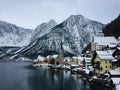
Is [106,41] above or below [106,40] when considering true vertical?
below

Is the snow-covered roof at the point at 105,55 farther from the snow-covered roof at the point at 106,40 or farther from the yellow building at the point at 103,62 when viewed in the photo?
the snow-covered roof at the point at 106,40

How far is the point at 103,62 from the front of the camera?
83875 millimetres

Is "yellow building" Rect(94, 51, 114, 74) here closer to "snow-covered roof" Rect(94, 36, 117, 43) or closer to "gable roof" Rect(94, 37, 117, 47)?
"gable roof" Rect(94, 37, 117, 47)

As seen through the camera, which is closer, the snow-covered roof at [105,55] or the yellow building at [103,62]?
the yellow building at [103,62]

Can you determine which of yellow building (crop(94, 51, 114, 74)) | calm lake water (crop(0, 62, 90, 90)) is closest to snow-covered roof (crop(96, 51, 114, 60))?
yellow building (crop(94, 51, 114, 74))

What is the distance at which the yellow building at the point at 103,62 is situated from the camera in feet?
272

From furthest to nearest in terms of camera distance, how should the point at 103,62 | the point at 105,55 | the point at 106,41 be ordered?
the point at 106,41
the point at 105,55
the point at 103,62

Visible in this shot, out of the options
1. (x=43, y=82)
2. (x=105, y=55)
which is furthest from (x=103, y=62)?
(x=43, y=82)

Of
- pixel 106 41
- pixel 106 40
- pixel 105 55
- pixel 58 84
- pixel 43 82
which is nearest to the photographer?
pixel 58 84

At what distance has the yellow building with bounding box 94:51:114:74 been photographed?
82.9m

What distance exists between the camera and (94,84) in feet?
232

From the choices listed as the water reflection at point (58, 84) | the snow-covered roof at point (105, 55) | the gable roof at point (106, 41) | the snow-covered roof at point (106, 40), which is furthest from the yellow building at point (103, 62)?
the snow-covered roof at point (106, 40)

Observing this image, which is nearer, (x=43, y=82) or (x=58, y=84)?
(x=58, y=84)

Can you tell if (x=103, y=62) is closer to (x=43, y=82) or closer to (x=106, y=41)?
(x=43, y=82)
